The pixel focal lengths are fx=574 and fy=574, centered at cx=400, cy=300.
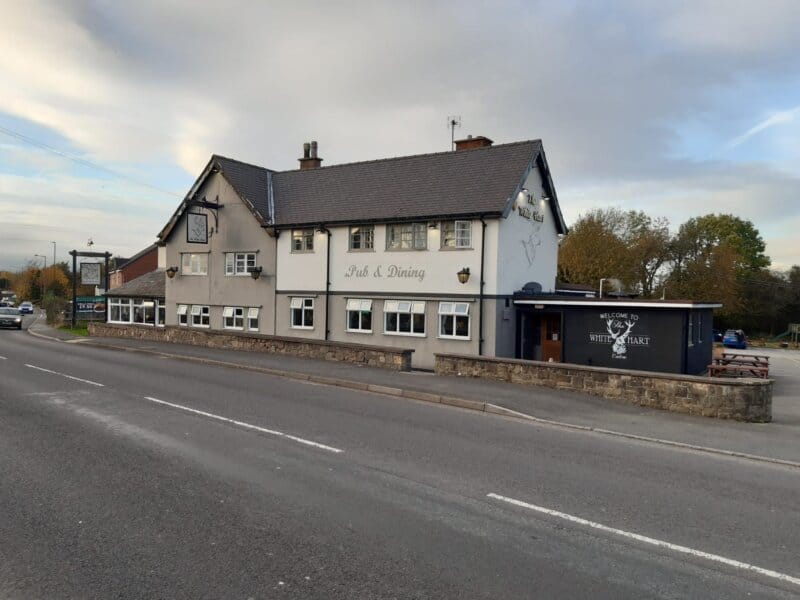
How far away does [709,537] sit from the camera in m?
5.75

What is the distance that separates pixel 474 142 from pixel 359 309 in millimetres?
9535

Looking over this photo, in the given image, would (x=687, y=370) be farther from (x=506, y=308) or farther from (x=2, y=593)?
(x=2, y=593)

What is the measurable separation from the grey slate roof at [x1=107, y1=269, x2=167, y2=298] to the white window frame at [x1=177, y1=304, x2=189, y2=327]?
2.91m

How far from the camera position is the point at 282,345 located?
22.2 m

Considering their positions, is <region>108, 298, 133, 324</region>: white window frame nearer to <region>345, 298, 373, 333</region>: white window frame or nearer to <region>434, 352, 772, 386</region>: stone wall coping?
<region>345, 298, 373, 333</region>: white window frame

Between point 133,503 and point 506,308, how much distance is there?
1791 centimetres

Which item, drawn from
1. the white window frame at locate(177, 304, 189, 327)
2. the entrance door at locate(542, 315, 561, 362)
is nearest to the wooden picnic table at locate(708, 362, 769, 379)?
the entrance door at locate(542, 315, 561, 362)

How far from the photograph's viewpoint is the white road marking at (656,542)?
4965mm

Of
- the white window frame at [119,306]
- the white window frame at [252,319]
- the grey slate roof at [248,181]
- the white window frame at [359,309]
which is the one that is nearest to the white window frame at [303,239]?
the grey slate roof at [248,181]

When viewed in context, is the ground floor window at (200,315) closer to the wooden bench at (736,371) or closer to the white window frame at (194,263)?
the white window frame at (194,263)

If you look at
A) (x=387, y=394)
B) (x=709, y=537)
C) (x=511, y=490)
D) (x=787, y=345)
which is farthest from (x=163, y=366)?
(x=787, y=345)

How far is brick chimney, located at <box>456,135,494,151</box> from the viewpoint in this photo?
26.7m

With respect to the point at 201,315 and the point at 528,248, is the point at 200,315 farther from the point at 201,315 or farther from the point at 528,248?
the point at 528,248

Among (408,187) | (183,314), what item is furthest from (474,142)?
(183,314)
